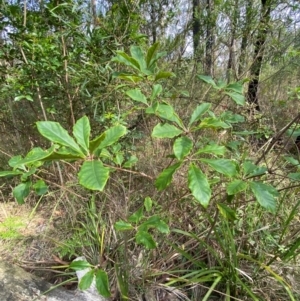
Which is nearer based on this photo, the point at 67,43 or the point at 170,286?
the point at 170,286

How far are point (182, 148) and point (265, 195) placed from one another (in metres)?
0.26

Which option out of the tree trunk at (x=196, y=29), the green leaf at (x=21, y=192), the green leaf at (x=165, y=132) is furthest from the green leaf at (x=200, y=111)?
the tree trunk at (x=196, y=29)

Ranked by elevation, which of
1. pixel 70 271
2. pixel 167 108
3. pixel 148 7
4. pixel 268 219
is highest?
pixel 148 7

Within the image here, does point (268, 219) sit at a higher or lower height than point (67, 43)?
lower

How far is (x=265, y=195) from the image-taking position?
0.70 metres

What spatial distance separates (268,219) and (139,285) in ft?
2.46

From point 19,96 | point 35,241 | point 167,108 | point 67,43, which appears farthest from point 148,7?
point 35,241

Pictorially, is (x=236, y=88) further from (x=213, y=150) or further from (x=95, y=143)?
(x=95, y=143)

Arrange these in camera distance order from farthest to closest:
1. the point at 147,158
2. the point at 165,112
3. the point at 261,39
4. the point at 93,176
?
the point at 261,39, the point at 147,158, the point at 165,112, the point at 93,176

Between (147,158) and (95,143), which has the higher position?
(95,143)

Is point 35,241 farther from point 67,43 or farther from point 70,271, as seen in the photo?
point 67,43

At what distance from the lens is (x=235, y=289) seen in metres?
1.09

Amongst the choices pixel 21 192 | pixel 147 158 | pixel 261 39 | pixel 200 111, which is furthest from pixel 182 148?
pixel 261 39

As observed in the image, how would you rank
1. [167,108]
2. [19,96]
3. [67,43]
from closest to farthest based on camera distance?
[167,108]
[19,96]
[67,43]
